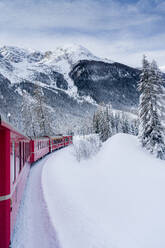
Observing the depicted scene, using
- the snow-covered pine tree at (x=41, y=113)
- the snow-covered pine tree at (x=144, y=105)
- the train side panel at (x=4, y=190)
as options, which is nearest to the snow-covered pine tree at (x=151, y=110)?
the snow-covered pine tree at (x=144, y=105)

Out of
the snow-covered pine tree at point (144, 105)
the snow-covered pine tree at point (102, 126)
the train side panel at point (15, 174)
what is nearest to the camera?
the train side panel at point (15, 174)

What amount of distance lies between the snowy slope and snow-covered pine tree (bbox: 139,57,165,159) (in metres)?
7.61

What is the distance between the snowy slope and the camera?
455 cm

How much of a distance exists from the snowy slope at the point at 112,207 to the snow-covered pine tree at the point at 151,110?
7.61 meters

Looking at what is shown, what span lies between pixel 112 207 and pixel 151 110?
525 inches

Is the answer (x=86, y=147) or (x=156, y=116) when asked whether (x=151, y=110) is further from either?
(x=86, y=147)

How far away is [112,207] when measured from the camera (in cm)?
630

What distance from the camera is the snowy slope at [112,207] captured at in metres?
4.55

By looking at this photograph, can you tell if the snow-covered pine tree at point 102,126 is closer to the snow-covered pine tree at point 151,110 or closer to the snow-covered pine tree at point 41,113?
the snow-covered pine tree at point 41,113

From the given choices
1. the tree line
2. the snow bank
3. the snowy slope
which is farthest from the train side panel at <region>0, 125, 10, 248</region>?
the tree line

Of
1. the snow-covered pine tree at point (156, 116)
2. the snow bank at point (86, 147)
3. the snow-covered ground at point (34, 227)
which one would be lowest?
the snow-covered ground at point (34, 227)

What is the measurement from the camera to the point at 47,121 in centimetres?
3562

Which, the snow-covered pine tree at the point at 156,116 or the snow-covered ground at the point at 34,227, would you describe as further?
the snow-covered pine tree at the point at 156,116

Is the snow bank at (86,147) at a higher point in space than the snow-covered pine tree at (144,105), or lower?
lower
